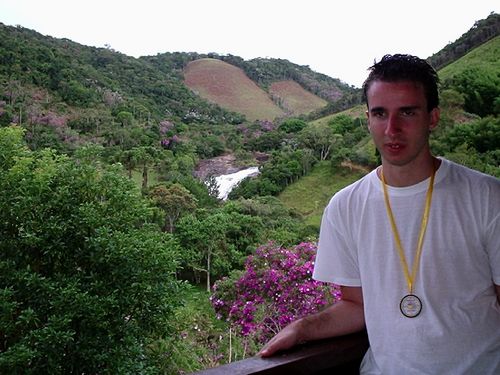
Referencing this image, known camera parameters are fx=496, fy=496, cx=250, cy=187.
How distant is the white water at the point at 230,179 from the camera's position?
20.6m

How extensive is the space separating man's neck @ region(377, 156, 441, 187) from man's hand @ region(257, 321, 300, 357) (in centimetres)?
32

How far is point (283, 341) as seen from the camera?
848 millimetres

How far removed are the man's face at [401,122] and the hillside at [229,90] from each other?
38905mm

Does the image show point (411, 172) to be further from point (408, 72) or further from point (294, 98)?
point (294, 98)

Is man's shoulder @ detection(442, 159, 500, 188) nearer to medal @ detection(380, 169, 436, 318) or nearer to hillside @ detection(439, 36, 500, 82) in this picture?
medal @ detection(380, 169, 436, 318)

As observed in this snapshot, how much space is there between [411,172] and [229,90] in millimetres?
42753

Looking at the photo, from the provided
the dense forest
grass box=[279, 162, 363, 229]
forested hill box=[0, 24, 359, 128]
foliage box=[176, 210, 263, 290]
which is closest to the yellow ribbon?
the dense forest

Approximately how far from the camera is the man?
2.65 ft

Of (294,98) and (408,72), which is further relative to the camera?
(294,98)

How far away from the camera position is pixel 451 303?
0.81 meters

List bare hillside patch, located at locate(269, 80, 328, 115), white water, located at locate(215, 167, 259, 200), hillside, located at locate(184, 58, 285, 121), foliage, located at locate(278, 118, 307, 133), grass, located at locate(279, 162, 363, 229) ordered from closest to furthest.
→ grass, located at locate(279, 162, 363, 229) < white water, located at locate(215, 167, 259, 200) < foliage, located at locate(278, 118, 307, 133) < hillside, located at locate(184, 58, 285, 121) < bare hillside patch, located at locate(269, 80, 328, 115)

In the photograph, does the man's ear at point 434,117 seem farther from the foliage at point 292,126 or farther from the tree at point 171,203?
the foliage at point 292,126

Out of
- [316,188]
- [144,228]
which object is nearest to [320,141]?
[316,188]

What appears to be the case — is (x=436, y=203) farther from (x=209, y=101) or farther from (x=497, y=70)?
(x=209, y=101)
